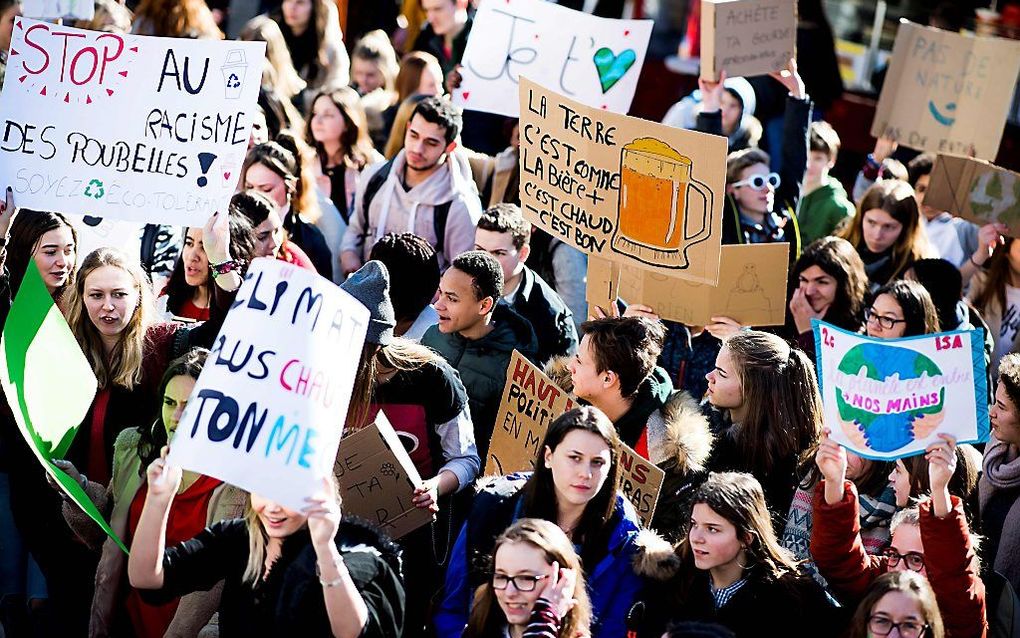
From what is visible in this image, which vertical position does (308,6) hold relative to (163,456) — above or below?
below

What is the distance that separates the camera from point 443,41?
414 inches

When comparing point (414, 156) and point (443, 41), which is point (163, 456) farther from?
point (443, 41)

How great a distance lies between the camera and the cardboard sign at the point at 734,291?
6.11 meters

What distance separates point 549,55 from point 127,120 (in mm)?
2604

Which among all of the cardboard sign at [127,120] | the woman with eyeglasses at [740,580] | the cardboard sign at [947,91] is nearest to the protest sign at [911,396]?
the woman with eyeglasses at [740,580]

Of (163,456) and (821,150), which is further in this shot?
(821,150)

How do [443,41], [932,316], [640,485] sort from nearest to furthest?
[640,485], [932,316], [443,41]

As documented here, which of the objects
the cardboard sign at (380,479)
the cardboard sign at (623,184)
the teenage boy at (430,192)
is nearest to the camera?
the cardboard sign at (380,479)

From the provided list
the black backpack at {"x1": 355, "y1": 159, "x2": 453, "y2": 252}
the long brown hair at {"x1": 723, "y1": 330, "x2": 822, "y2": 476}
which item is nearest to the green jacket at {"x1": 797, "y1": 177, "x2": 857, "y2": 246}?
the black backpack at {"x1": 355, "y1": 159, "x2": 453, "y2": 252}

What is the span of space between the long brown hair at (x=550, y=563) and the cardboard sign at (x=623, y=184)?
1.94 m

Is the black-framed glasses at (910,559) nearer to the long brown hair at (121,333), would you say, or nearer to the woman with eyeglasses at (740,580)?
the woman with eyeglasses at (740,580)

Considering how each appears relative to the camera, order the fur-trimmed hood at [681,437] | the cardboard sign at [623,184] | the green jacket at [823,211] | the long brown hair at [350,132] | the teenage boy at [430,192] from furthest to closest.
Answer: the green jacket at [823,211], the long brown hair at [350,132], the teenage boy at [430,192], the cardboard sign at [623,184], the fur-trimmed hood at [681,437]

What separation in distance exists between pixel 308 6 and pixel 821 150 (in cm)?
394

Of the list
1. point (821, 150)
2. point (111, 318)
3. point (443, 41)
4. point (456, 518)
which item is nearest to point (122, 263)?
point (111, 318)
